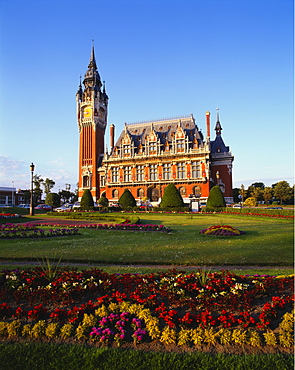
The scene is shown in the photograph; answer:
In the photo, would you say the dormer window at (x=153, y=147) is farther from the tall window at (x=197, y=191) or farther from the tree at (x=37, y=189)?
the tree at (x=37, y=189)

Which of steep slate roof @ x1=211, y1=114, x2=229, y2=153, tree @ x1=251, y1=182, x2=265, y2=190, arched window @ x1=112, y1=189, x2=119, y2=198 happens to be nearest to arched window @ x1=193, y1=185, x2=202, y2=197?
steep slate roof @ x1=211, y1=114, x2=229, y2=153

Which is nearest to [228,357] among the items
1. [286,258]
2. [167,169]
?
[286,258]

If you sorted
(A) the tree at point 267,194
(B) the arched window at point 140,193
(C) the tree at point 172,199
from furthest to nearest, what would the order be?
(A) the tree at point 267,194 → (B) the arched window at point 140,193 → (C) the tree at point 172,199

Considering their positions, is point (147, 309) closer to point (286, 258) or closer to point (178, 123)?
point (286, 258)

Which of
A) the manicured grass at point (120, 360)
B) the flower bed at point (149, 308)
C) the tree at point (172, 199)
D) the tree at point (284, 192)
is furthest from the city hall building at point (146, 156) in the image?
the manicured grass at point (120, 360)

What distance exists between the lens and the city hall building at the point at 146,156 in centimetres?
5741

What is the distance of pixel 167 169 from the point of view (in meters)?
60.1

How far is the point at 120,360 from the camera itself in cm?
408

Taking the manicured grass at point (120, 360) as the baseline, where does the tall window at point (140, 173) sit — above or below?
above

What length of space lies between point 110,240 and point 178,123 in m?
50.3

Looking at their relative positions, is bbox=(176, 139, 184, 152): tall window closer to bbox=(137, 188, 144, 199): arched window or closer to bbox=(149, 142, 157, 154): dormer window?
bbox=(149, 142, 157, 154): dormer window

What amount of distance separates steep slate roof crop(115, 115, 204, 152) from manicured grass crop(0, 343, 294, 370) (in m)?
55.4

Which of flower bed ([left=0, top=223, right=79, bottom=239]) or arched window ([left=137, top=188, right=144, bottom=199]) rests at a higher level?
arched window ([left=137, top=188, right=144, bottom=199])

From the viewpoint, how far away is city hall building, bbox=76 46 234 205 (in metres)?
57.4
